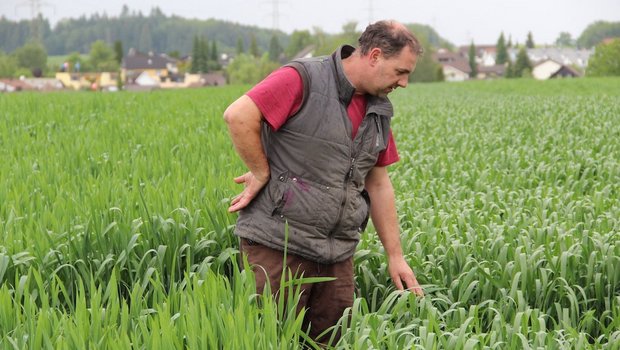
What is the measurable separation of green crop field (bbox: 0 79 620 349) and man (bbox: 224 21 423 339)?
0.30 meters

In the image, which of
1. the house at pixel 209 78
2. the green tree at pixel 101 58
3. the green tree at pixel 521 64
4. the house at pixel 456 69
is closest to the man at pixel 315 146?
A: the green tree at pixel 521 64

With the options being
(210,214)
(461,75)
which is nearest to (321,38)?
(461,75)

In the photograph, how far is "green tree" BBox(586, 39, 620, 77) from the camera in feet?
340

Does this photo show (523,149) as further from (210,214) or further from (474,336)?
(474,336)

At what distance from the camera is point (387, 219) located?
4367 mm

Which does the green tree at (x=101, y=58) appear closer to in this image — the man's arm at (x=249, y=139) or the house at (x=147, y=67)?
the house at (x=147, y=67)

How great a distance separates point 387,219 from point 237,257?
3.18 ft

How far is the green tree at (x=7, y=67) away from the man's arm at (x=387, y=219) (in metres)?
127

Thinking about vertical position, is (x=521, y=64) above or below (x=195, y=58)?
above

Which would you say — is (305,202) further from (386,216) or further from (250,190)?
(386,216)

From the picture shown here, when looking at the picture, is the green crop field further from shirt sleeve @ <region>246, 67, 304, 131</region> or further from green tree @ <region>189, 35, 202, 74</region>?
green tree @ <region>189, 35, 202, 74</region>

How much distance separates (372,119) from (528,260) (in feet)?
5.06

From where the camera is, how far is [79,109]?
62.0 ft

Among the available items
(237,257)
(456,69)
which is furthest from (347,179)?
(456,69)
